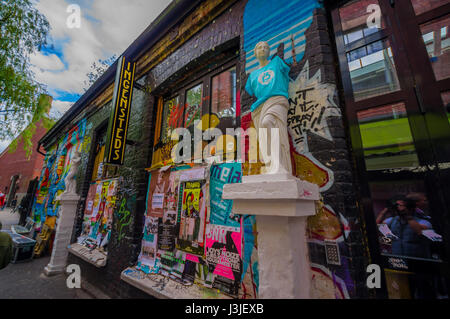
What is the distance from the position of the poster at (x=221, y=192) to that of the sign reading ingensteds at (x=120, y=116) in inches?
102

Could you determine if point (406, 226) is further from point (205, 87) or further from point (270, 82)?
point (205, 87)

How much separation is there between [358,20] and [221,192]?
8.86 feet

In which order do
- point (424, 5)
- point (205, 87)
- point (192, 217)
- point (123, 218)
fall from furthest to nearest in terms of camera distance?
1. point (123, 218)
2. point (205, 87)
3. point (192, 217)
4. point (424, 5)

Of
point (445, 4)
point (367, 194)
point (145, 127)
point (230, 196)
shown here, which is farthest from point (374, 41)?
point (145, 127)

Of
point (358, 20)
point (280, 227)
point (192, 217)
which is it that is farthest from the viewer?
point (192, 217)

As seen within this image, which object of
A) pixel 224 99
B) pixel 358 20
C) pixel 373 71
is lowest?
pixel 224 99

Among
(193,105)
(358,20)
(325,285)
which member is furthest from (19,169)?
(358,20)

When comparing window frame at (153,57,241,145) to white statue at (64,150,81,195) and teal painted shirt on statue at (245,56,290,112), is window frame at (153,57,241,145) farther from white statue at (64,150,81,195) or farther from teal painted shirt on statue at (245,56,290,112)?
white statue at (64,150,81,195)

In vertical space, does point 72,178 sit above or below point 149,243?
above

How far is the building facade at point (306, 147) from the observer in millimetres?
1631

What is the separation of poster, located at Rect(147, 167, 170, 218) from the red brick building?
2233cm

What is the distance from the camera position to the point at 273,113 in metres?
1.72

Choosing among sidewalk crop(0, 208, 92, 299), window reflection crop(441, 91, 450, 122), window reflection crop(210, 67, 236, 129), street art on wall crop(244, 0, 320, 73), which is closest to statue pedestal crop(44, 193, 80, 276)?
Answer: sidewalk crop(0, 208, 92, 299)

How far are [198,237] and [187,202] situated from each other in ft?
2.02
